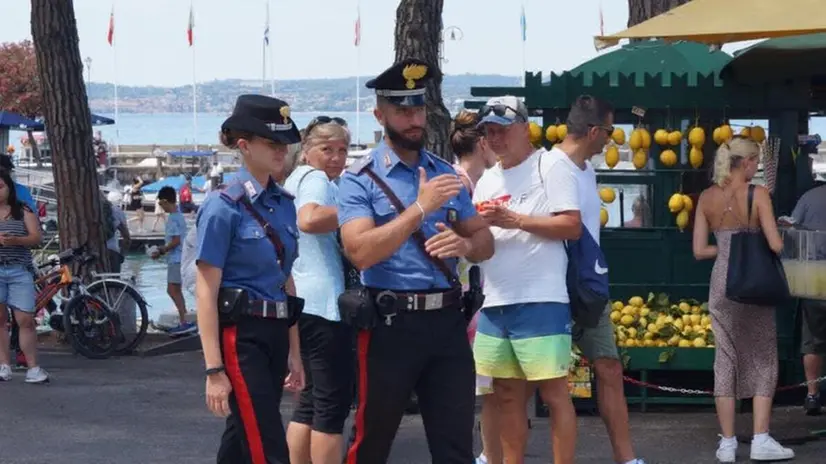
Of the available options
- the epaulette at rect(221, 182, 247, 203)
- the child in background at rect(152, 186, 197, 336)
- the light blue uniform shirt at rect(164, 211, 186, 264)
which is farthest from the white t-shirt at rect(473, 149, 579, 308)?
the light blue uniform shirt at rect(164, 211, 186, 264)

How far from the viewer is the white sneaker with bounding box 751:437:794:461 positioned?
28.2ft

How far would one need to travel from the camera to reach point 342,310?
600 cm

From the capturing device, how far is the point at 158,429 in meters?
10.2

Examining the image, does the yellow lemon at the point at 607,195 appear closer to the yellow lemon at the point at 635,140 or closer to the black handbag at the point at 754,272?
the yellow lemon at the point at 635,140

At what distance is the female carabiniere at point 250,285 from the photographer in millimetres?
5805

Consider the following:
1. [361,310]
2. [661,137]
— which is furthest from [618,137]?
[361,310]

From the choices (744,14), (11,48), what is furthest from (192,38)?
(744,14)

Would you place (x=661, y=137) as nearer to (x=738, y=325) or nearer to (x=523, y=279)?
(x=738, y=325)

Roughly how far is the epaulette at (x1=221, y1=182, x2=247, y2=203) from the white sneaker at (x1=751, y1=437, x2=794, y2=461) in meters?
3.94

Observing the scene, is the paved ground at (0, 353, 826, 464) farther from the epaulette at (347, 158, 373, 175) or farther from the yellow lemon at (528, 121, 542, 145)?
the epaulette at (347, 158, 373, 175)

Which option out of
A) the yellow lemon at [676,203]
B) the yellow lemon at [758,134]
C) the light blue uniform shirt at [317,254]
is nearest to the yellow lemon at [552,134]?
the yellow lemon at [676,203]

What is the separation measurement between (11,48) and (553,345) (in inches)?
2737

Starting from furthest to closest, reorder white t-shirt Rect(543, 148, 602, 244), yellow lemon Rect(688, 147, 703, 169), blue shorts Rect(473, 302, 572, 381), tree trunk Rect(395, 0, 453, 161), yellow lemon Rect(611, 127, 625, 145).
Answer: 1. tree trunk Rect(395, 0, 453, 161)
2. yellow lemon Rect(611, 127, 625, 145)
3. yellow lemon Rect(688, 147, 703, 169)
4. white t-shirt Rect(543, 148, 602, 244)
5. blue shorts Rect(473, 302, 572, 381)

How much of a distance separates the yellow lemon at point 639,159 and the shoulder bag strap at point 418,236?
4.29 m
